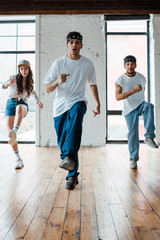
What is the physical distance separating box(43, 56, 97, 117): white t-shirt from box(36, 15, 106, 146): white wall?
10.8 ft

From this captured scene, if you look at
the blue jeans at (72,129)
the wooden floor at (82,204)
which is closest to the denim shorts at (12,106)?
the wooden floor at (82,204)

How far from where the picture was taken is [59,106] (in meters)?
2.45

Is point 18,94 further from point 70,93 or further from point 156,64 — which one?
point 156,64

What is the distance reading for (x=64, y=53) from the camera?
5.79m

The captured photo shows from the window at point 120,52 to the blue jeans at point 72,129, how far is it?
3754mm

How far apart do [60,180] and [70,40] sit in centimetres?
152

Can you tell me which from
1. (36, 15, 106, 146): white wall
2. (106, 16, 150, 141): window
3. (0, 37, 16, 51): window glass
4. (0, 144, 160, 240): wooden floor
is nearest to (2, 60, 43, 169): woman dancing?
(0, 144, 160, 240): wooden floor

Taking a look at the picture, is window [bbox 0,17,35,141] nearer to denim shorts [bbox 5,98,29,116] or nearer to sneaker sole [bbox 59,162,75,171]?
denim shorts [bbox 5,98,29,116]

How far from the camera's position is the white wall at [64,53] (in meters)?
5.75

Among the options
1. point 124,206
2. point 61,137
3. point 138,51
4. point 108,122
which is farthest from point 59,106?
point 138,51

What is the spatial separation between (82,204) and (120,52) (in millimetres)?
5138

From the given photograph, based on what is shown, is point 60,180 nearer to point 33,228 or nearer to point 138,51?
point 33,228

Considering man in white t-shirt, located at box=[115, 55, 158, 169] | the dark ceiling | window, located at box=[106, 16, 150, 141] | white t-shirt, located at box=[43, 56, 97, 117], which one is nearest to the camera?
the dark ceiling

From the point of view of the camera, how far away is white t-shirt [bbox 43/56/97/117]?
7.92ft
